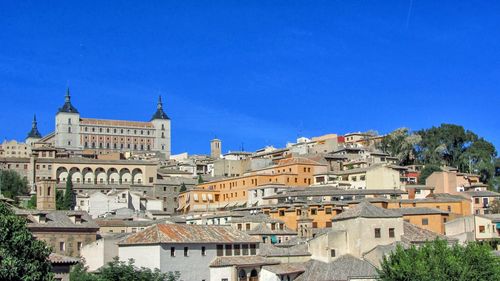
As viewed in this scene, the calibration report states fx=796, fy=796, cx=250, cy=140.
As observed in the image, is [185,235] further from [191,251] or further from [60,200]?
[60,200]

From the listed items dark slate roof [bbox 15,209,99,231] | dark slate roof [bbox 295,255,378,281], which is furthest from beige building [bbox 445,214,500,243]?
dark slate roof [bbox 15,209,99,231]

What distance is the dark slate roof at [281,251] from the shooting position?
48.8 metres

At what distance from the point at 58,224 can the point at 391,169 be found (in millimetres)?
36867

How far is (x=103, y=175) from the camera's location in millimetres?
114188

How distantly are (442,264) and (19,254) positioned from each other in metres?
19.5

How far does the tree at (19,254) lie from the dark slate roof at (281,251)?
21.4 metres

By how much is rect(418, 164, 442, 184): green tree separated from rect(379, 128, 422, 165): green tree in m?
7.76

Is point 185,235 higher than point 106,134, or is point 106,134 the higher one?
point 106,134

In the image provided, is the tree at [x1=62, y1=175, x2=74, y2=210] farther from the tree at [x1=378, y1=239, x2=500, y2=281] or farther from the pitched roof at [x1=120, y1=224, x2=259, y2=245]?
the tree at [x1=378, y1=239, x2=500, y2=281]

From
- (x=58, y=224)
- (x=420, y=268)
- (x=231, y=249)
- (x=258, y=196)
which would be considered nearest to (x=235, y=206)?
(x=258, y=196)

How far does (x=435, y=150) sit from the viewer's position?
97.3 m

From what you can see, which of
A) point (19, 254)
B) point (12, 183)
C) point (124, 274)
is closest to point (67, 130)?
point (12, 183)

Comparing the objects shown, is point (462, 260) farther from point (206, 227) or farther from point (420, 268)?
point (206, 227)

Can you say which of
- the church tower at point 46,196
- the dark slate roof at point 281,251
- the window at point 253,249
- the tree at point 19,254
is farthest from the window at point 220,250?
the church tower at point 46,196
